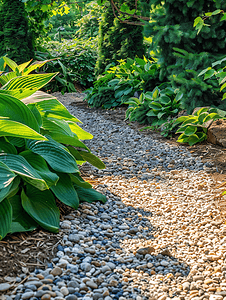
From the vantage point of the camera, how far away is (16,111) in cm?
162

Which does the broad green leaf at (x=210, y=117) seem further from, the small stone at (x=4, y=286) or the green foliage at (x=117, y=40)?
the green foliage at (x=117, y=40)

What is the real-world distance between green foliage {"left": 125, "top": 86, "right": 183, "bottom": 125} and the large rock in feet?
2.53

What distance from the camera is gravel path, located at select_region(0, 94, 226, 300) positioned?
4.23 ft

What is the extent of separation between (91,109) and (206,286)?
4.52 meters

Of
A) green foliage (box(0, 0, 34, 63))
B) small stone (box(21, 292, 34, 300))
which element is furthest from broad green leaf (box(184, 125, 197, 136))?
green foliage (box(0, 0, 34, 63))

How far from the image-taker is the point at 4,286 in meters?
1.14

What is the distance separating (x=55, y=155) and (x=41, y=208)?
0.32 m

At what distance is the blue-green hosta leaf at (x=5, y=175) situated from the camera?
128 cm

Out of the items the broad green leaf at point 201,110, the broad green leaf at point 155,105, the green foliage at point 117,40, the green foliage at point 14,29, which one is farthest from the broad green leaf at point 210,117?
the green foliage at point 14,29

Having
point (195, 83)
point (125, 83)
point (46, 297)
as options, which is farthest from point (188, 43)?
point (46, 297)

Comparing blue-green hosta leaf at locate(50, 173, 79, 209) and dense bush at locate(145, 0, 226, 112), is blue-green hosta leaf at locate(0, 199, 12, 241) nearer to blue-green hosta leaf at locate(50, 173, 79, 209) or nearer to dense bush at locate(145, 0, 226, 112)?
blue-green hosta leaf at locate(50, 173, 79, 209)

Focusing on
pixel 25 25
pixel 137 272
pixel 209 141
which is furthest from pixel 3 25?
pixel 137 272

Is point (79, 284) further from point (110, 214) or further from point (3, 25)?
point (3, 25)

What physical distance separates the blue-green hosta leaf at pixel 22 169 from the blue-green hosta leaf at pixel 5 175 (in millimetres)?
55
